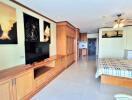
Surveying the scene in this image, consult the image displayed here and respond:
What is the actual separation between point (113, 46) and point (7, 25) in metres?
6.56

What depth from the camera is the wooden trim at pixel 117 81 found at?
10.3 feet

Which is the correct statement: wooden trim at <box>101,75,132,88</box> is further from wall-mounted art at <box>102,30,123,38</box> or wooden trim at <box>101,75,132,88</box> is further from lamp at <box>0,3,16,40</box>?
wall-mounted art at <box>102,30,123,38</box>

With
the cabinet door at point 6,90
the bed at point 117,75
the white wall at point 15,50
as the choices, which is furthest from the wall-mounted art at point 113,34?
the cabinet door at point 6,90

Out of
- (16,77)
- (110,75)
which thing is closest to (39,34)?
(16,77)

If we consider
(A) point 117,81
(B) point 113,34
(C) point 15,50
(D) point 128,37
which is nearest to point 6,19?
(C) point 15,50

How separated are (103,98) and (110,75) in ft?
3.49

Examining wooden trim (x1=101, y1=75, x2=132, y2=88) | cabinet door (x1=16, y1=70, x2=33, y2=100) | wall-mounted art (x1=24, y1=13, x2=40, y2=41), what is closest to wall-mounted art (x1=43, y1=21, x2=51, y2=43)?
wall-mounted art (x1=24, y1=13, x2=40, y2=41)

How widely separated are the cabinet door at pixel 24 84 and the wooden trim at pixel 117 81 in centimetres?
238

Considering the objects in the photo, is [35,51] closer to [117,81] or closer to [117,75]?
[117,75]

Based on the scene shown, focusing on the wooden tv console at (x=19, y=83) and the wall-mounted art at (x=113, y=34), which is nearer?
the wooden tv console at (x=19, y=83)

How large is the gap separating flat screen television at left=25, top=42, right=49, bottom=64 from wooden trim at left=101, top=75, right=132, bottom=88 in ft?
7.39

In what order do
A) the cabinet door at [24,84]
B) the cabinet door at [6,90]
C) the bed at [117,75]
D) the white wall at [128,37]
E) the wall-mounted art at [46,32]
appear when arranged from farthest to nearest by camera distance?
1. the white wall at [128,37]
2. the wall-mounted art at [46,32]
3. the bed at [117,75]
4. the cabinet door at [24,84]
5. the cabinet door at [6,90]

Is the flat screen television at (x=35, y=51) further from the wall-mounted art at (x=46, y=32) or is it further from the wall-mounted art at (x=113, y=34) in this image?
the wall-mounted art at (x=113, y=34)

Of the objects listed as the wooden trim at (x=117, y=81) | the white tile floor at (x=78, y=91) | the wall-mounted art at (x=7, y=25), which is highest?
the wall-mounted art at (x=7, y=25)
